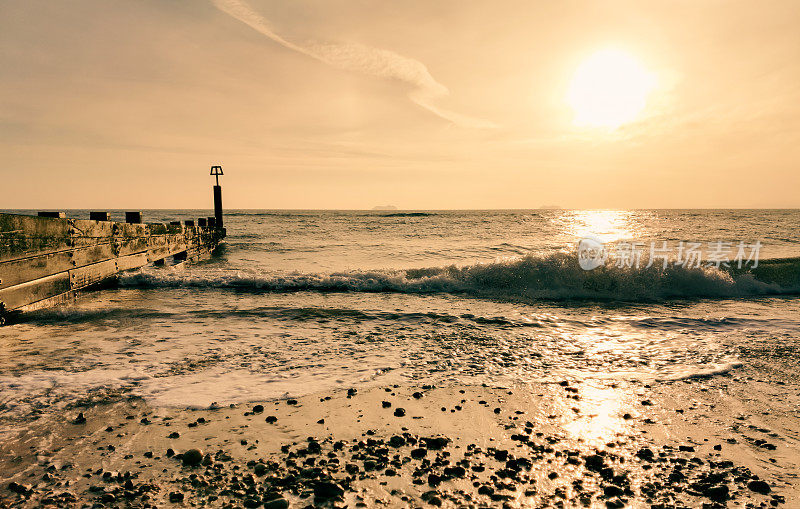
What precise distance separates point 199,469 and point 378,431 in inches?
56.9

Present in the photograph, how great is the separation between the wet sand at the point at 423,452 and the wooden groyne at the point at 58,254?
373 cm

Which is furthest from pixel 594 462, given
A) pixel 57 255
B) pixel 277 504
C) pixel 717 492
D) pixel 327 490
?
pixel 57 255

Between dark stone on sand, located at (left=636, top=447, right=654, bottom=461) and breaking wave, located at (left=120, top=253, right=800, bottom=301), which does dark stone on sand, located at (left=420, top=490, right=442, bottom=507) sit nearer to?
dark stone on sand, located at (left=636, top=447, right=654, bottom=461)

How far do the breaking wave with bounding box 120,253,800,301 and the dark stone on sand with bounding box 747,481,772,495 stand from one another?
8.56 m

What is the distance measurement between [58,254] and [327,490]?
7590mm

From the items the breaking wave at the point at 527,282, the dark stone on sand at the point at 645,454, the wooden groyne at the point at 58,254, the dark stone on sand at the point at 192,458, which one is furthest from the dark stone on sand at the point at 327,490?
the breaking wave at the point at 527,282

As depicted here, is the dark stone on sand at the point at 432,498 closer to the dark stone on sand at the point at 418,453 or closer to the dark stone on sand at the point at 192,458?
the dark stone on sand at the point at 418,453

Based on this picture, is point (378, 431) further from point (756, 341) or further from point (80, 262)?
point (80, 262)

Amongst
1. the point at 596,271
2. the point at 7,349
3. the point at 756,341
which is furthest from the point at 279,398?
the point at 596,271

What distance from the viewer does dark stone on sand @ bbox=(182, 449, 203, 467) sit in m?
3.16

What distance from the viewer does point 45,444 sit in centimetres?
342

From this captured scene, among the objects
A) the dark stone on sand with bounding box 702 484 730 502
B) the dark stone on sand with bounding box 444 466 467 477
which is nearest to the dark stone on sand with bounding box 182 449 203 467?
the dark stone on sand with bounding box 444 466 467 477

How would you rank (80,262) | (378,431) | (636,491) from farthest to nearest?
(80,262) < (378,431) < (636,491)

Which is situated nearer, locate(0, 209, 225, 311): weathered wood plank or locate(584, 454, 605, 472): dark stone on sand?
locate(584, 454, 605, 472): dark stone on sand
